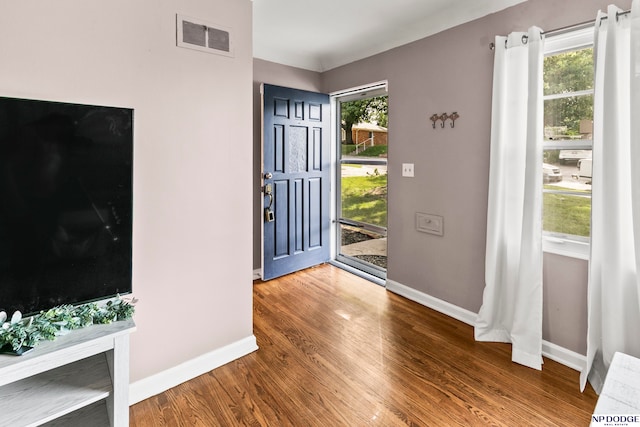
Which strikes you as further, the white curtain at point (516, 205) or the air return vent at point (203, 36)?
the white curtain at point (516, 205)

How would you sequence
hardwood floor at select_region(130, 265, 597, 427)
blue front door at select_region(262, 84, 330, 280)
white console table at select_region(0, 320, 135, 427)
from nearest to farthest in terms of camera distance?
white console table at select_region(0, 320, 135, 427) < hardwood floor at select_region(130, 265, 597, 427) < blue front door at select_region(262, 84, 330, 280)

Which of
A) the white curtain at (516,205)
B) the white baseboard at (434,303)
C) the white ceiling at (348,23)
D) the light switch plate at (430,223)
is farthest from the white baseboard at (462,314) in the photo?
the white ceiling at (348,23)

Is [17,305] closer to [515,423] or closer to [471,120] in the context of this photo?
[515,423]

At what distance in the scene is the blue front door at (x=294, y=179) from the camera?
3.64 metres

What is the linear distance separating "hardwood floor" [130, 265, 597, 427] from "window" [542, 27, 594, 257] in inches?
34.3

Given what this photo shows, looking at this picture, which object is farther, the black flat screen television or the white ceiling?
the white ceiling

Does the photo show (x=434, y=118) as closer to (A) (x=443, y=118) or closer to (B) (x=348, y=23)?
(A) (x=443, y=118)

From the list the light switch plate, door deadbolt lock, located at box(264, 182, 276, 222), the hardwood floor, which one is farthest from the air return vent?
the light switch plate

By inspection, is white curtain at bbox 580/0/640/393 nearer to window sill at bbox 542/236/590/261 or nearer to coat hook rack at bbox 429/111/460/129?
window sill at bbox 542/236/590/261

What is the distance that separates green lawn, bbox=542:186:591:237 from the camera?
223cm

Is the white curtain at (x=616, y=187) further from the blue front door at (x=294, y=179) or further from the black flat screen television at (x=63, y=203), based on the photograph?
the blue front door at (x=294, y=179)

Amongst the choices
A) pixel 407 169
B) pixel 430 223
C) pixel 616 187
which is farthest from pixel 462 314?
pixel 616 187

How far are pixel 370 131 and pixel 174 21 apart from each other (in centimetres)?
240

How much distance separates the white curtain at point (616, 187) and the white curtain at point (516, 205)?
303 millimetres
